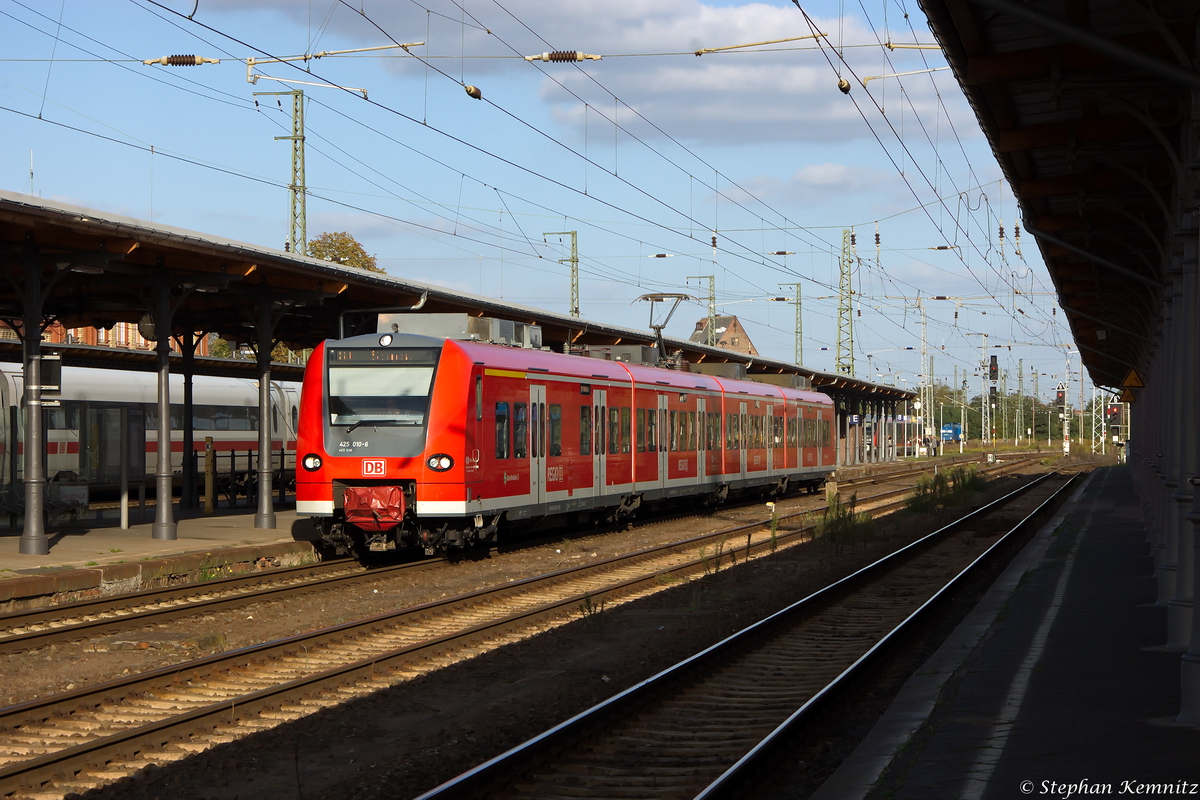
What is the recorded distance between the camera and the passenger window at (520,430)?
17.5 metres

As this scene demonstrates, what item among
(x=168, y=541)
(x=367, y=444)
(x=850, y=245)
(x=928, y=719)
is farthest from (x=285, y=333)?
(x=850, y=245)

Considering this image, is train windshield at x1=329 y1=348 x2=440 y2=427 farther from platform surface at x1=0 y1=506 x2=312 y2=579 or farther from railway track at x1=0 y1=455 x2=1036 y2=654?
platform surface at x1=0 y1=506 x2=312 y2=579

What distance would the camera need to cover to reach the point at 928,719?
7340 millimetres

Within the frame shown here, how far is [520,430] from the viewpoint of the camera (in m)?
17.7

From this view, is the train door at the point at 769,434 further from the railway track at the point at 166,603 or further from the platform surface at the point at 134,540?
the railway track at the point at 166,603

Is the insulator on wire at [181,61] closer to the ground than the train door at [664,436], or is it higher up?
higher up

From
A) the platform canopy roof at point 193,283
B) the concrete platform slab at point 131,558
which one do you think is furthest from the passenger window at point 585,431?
the concrete platform slab at point 131,558

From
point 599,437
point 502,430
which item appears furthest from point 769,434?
point 502,430

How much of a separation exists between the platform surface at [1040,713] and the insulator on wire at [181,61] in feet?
46.6

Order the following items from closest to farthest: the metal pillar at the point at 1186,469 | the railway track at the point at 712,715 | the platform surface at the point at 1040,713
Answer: the platform surface at the point at 1040,713 → the railway track at the point at 712,715 → the metal pillar at the point at 1186,469

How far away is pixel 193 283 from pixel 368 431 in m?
3.97

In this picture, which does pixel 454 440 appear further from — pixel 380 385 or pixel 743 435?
pixel 743 435

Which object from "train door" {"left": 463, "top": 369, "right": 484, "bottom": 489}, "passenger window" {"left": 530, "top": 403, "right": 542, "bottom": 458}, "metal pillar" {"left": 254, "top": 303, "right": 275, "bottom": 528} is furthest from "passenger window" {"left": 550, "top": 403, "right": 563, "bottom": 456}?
"metal pillar" {"left": 254, "top": 303, "right": 275, "bottom": 528}

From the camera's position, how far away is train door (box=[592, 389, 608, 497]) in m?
20.4
